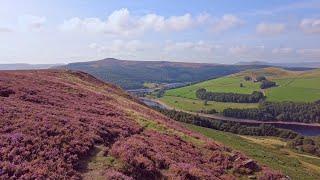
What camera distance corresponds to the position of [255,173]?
30969 millimetres

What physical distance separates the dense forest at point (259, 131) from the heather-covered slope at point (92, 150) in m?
117

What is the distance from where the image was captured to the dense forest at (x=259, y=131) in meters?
146

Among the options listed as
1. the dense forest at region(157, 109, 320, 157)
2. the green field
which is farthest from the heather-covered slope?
the dense forest at region(157, 109, 320, 157)

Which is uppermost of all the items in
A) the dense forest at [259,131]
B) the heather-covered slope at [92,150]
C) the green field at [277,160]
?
the heather-covered slope at [92,150]

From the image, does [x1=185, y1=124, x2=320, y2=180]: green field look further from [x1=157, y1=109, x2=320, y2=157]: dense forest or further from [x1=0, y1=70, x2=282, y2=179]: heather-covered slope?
[x1=157, y1=109, x2=320, y2=157]: dense forest

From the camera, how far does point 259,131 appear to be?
624ft

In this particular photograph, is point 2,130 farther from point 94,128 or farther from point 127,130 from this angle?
point 127,130

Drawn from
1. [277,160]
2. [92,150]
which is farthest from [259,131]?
[92,150]

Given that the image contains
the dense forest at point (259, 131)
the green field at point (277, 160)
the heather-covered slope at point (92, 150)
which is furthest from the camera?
the dense forest at point (259, 131)

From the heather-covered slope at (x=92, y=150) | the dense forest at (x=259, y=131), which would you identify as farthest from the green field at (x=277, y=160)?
the dense forest at (x=259, y=131)

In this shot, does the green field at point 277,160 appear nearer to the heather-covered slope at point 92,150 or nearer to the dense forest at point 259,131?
the heather-covered slope at point 92,150

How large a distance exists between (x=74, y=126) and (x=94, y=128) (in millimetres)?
2063

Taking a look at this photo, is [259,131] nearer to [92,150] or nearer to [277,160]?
[277,160]

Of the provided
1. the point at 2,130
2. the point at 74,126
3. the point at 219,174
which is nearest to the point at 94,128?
the point at 74,126
